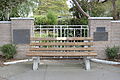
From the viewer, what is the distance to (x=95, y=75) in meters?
4.86

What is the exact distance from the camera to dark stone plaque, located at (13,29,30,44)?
6.98m

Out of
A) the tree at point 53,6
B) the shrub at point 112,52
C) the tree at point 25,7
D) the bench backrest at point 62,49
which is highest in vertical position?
the tree at point 53,6

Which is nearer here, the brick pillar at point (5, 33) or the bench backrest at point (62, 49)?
the bench backrest at point (62, 49)

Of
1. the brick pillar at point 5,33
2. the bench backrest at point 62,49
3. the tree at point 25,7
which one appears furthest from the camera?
the tree at point 25,7

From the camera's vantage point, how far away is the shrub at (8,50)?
265 inches

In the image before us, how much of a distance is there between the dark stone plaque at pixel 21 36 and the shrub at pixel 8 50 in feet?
1.04

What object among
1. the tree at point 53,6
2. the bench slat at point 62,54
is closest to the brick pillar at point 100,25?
the bench slat at point 62,54

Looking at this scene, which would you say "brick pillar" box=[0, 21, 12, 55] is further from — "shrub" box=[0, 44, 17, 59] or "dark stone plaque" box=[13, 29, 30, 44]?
"shrub" box=[0, 44, 17, 59]

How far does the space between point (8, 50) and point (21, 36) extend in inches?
29.5

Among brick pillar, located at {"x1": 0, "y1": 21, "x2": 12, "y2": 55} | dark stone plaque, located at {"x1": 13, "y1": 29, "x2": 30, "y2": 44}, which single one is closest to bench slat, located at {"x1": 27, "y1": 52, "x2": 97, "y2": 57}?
dark stone plaque, located at {"x1": 13, "y1": 29, "x2": 30, "y2": 44}

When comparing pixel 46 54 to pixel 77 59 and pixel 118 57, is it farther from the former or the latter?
pixel 118 57

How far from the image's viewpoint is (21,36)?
6.98m

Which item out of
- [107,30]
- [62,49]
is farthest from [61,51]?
[107,30]

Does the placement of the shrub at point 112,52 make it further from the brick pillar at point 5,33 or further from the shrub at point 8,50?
the brick pillar at point 5,33
